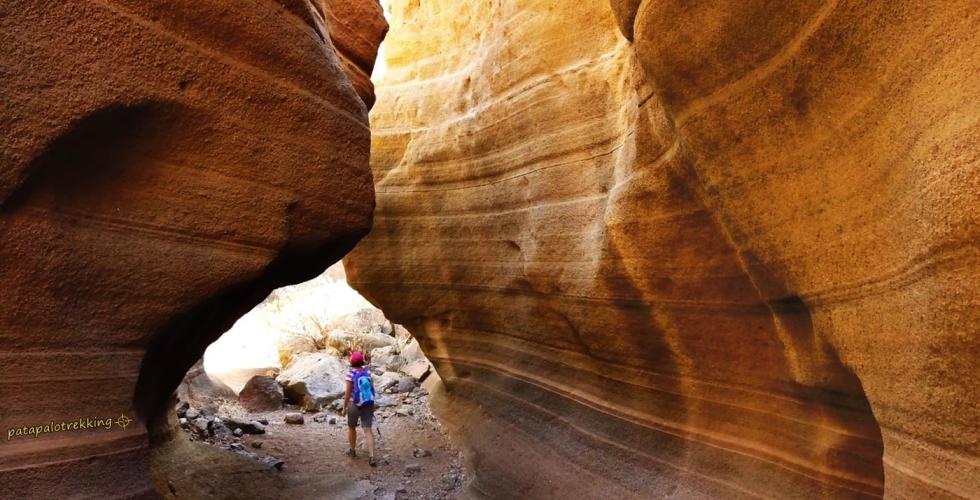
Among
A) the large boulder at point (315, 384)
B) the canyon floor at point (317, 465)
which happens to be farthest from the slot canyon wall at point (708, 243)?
the large boulder at point (315, 384)

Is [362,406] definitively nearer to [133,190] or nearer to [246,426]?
[246,426]

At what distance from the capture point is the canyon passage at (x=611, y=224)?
1.99 metres

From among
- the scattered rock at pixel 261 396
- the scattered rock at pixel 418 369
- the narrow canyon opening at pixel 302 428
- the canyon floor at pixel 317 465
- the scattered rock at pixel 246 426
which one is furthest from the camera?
the scattered rock at pixel 418 369

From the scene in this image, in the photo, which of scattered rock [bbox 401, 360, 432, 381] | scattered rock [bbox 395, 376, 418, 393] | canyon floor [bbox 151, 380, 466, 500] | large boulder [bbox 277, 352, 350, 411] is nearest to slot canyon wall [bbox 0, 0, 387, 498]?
canyon floor [bbox 151, 380, 466, 500]

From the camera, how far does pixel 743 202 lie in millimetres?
2895

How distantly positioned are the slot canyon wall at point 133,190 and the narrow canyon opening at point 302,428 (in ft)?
4.86

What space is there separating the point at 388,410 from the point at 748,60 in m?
8.08

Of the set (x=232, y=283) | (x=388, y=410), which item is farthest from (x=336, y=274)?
(x=232, y=283)

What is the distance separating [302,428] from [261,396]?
1.86 m

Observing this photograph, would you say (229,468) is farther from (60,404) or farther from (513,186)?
(513,186)

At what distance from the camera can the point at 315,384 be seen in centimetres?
991

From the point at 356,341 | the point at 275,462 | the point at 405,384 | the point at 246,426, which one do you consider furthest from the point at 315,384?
the point at 356,341

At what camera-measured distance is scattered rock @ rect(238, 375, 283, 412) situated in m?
9.52

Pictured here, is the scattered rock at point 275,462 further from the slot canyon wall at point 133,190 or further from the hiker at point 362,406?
the slot canyon wall at point 133,190
